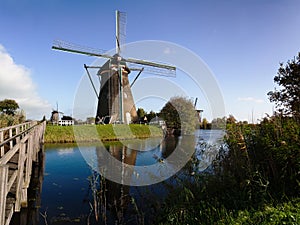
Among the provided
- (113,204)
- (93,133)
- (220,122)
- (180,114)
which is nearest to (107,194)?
(113,204)

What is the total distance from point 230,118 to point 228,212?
2.19 m

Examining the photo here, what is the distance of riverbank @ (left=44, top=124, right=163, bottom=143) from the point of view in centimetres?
1977

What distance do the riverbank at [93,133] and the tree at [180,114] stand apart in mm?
5305

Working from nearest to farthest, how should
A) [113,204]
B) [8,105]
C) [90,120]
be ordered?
[113,204] → [90,120] → [8,105]

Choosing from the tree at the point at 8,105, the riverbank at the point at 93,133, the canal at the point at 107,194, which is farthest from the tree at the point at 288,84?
the tree at the point at 8,105

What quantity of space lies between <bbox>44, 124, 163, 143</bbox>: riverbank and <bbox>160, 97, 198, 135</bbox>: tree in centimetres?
531

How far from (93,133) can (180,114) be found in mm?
12094

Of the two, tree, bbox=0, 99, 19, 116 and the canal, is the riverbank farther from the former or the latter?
tree, bbox=0, 99, 19, 116

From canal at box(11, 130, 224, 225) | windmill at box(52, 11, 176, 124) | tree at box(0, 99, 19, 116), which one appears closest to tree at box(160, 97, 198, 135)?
windmill at box(52, 11, 176, 124)

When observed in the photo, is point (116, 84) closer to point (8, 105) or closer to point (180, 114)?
point (180, 114)

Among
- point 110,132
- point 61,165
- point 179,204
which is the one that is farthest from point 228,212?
point 110,132

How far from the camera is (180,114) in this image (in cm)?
2898

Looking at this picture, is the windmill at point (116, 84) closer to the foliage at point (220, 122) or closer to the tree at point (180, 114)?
the tree at point (180, 114)

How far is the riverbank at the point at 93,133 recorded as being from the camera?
19766mm
